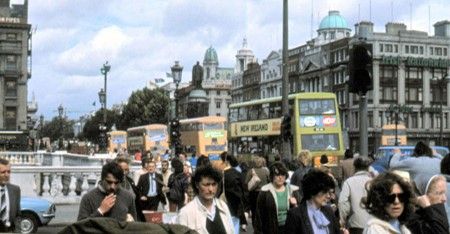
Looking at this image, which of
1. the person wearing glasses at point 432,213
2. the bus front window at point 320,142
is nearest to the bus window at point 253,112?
the bus front window at point 320,142

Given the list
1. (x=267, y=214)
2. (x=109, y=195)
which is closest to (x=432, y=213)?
(x=109, y=195)

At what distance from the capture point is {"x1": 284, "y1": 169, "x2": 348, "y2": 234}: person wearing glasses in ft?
20.2

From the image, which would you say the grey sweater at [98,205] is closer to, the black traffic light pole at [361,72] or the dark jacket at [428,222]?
the dark jacket at [428,222]

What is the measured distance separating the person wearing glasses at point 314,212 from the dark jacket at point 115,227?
2.88m

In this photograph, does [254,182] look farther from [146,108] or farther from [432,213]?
[146,108]

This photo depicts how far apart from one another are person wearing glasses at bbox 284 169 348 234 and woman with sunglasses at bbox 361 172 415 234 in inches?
57.5

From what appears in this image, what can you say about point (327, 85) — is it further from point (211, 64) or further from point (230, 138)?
point (211, 64)

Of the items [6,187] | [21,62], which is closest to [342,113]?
[21,62]

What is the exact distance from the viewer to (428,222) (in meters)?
5.57

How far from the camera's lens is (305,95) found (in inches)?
1367

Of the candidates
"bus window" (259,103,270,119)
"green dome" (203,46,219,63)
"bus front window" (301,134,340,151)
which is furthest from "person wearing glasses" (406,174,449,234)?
"green dome" (203,46,219,63)

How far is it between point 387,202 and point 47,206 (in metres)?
11.6

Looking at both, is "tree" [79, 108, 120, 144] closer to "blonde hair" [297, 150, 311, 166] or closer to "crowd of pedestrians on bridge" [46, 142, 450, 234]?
"blonde hair" [297, 150, 311, 166]

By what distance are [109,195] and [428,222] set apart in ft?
8.37
